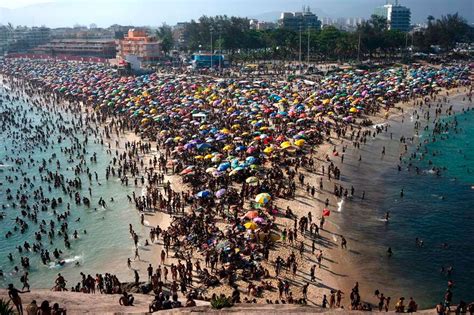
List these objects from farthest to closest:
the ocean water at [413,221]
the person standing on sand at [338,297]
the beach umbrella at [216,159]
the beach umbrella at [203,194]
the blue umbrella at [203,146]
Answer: the blue umbrella at [203,146], the beach umbrella at [216,159], the beach umbrella at [203,194], the ocean water at [413,221], the person standing on sand at [338,297]

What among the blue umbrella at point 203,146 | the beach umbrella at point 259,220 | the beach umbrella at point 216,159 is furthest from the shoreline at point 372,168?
the blue umbrella at point 203,146

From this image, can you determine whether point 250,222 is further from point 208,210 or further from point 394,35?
point 394,35

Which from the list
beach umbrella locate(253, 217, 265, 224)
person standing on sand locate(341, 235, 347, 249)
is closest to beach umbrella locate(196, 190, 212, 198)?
beach umbrella locate(253, 217, 265, 224)

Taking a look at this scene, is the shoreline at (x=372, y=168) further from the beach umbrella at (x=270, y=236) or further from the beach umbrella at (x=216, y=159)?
the beach umbrella at (x=216, y=159)

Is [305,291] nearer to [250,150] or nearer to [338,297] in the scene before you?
[338,297]

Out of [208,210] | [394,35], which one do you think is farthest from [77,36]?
[208,210]

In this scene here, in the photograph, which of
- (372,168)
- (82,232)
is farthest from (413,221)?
(82,232)

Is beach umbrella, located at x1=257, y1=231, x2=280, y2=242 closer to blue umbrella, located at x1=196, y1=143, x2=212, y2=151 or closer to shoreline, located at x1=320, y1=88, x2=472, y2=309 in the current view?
shoreline, located at x1=320, y1=88, x2=472, y2=309
